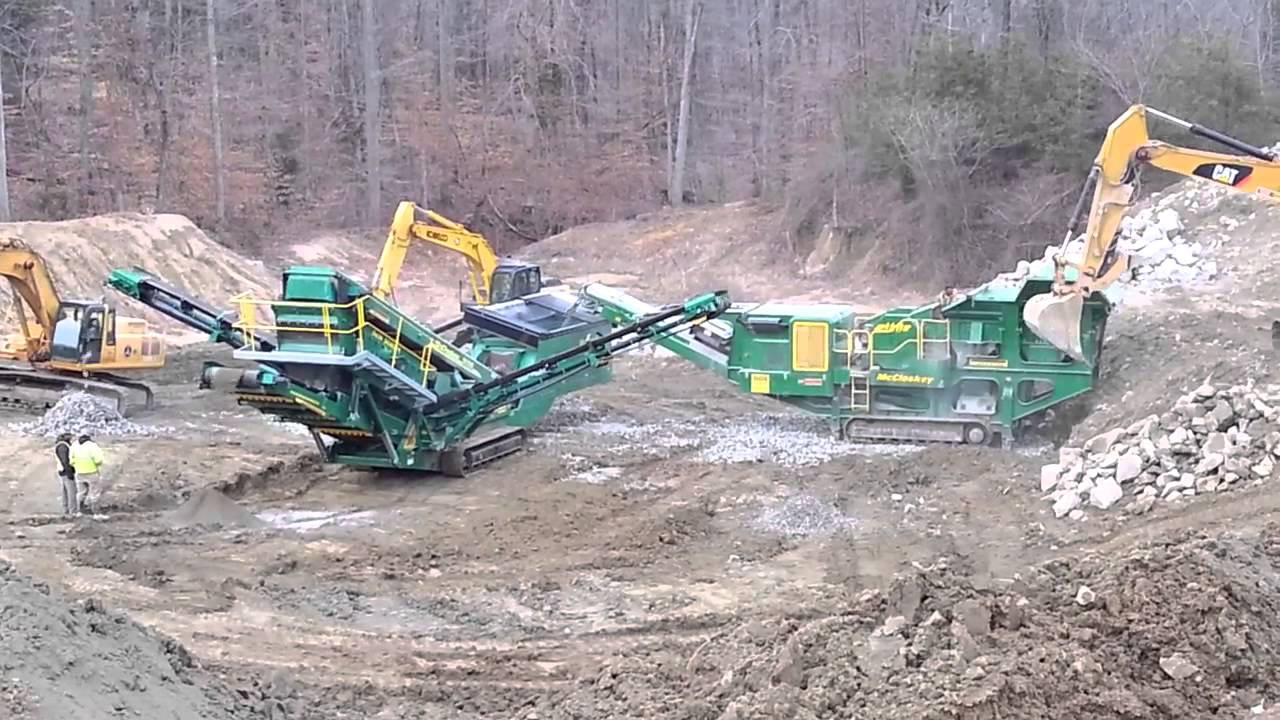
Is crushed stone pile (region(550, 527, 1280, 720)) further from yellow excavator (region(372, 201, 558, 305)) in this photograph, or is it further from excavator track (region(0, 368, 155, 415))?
excavator track (region(0, 368, 155, 415))

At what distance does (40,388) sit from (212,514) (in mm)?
6345

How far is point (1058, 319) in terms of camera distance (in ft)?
45.2

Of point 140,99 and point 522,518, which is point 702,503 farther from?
point 140,99

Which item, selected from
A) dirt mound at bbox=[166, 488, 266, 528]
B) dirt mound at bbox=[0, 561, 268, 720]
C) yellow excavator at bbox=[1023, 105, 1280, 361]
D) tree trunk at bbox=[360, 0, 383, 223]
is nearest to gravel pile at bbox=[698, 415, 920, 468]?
yellow excavator at bbox=[1023, 105, 1280, 361]

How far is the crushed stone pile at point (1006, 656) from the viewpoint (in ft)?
20.4

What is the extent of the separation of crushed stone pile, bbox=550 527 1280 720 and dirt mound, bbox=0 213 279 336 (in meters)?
18.2

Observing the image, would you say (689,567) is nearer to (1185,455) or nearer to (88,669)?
(1185,455)

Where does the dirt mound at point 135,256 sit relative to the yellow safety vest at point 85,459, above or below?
above

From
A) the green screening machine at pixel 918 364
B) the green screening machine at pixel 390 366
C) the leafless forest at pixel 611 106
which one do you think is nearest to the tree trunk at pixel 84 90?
the leafless forest at pixel 611 106

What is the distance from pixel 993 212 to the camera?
25828 millimetres

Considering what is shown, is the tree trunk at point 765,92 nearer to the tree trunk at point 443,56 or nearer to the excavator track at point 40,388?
the tree trunk at point 443,56

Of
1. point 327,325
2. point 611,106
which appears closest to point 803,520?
point 327,325

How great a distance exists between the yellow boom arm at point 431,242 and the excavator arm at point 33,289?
14.8ft

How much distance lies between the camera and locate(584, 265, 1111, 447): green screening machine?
1440 cm
